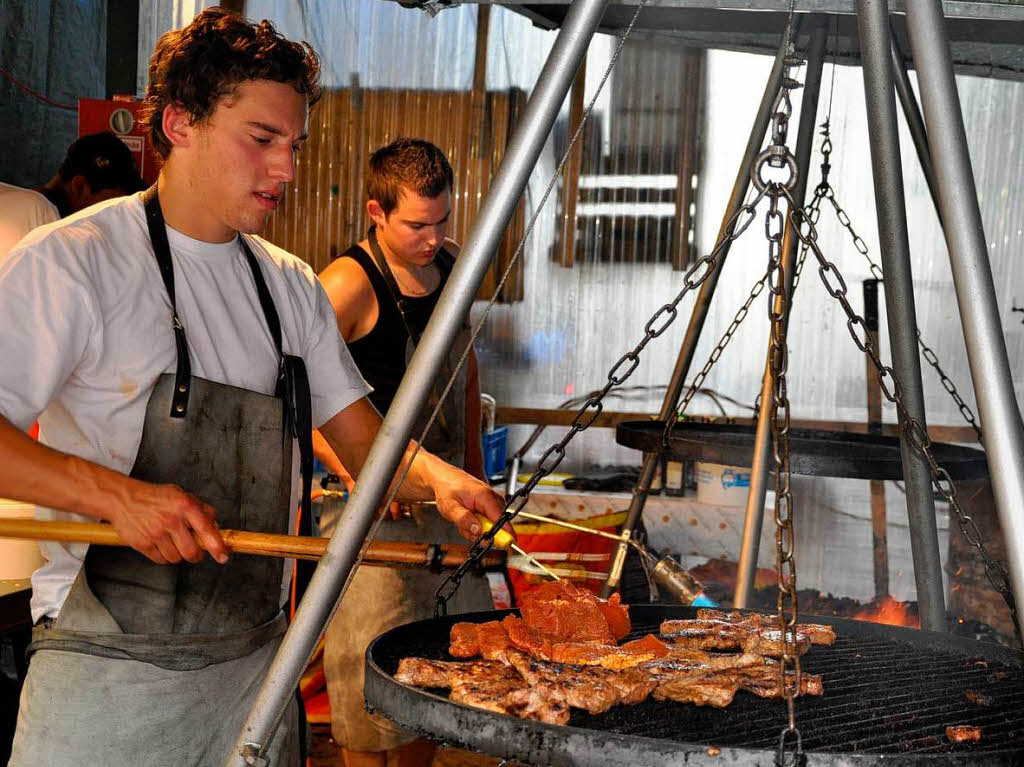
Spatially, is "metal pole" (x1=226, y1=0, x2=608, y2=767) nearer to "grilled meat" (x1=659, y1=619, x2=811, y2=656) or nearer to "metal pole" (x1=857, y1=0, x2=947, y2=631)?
"grilled meat" (x1=659, y1=619, x2=811, y2=656)

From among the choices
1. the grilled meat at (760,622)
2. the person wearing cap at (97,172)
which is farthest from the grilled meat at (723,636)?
the person wearing cap at (97,172)

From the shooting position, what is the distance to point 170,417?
2232 mm

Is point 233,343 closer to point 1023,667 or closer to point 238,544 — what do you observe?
point 238,544

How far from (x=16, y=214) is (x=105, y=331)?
8.08 ft

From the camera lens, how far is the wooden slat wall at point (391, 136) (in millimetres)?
6453

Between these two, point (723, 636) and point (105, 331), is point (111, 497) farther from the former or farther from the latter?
point (723, 636)

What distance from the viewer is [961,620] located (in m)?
5.40

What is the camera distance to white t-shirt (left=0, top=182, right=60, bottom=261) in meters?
4.25

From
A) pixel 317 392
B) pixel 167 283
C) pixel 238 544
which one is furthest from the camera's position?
pixel 317 392

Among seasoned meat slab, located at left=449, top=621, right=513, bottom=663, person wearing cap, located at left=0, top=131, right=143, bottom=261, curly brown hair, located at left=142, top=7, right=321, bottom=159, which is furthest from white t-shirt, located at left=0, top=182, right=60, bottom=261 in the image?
seasoned meat slab, located at left=449, top=621, right=513, bottom=663

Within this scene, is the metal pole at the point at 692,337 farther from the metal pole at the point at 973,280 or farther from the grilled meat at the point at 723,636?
the metal pole at the point at 973,280

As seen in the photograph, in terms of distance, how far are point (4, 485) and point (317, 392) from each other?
0.89 meters

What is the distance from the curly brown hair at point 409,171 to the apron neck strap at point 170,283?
1.46 m

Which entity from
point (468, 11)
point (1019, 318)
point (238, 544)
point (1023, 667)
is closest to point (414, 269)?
point (238, 544)
